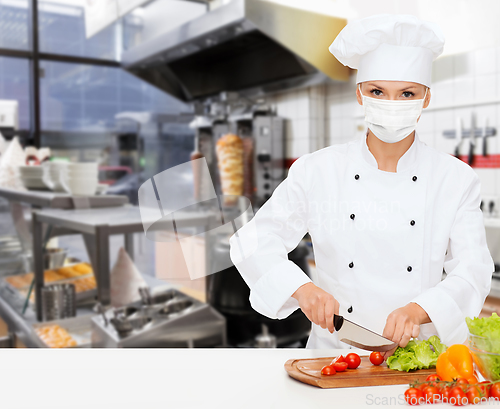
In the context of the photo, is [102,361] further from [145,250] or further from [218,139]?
[218,139]

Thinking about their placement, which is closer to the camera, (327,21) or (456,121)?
(456,121)

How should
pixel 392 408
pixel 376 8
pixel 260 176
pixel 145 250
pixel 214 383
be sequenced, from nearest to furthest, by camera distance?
pixel 392 408 → pixel 214 383 → pixel 145 250 → pixel 376 8 → pixel 260 176

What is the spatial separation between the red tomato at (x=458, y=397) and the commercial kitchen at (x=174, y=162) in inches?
3.2

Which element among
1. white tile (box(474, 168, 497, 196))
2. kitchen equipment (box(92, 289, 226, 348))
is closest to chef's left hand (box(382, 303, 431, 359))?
kitchen equipment (box(92, 289, 226, 348))

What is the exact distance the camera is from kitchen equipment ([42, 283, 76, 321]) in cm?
184

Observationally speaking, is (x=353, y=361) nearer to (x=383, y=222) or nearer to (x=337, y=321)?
(x=337, y=321)

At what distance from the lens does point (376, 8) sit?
8.05 ft

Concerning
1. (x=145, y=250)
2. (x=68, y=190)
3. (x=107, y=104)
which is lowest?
(x=145, y=250)

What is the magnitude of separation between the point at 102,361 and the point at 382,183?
67cm

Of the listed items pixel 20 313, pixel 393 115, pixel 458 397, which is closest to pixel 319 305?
pixel 458 397

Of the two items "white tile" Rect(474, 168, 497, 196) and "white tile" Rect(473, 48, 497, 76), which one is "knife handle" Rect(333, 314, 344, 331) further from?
"white tile" Rect(473, 48, 497, 76)

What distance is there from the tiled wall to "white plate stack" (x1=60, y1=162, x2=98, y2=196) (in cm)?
107

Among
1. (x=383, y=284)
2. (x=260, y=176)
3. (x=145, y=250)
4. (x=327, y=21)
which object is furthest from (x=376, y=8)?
(x=383, y=284)

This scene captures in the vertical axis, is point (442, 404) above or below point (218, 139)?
below
